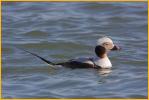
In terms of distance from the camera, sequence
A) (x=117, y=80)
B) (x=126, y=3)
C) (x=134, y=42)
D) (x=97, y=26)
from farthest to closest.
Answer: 1. (x=126, y=3)
2. (x=97, y=26)
3. (x=134, y=42)
4. (x=117, y=80)

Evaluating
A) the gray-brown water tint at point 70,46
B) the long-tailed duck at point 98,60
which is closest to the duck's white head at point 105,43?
the long-tailed duck at point 98,60

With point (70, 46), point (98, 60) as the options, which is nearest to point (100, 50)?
point (98, 60)

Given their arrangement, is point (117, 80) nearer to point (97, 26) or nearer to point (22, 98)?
point (22, 98)

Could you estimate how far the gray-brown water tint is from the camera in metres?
13.1

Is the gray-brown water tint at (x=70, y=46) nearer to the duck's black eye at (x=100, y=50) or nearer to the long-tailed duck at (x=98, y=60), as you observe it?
the long-tailed duck at (x=98, y=60)

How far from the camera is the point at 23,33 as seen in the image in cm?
1769

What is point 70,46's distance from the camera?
1620cm

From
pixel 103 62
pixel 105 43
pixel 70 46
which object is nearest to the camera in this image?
pixel 103 62

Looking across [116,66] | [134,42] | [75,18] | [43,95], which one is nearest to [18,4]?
[75,18]

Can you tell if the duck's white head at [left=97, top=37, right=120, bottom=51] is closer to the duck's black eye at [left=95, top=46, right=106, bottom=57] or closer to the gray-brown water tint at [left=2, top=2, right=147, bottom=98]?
the duck's black eye at [left=95, top=46, right=106, bottom=57]

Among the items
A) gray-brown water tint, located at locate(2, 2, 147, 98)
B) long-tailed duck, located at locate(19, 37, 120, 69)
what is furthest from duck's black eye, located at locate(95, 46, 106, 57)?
gray-brown water tint, located at locate(2, 2, 147, 98)

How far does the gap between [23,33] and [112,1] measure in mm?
3765

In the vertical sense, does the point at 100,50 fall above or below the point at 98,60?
above

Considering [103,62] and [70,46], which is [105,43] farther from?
[70,46]
